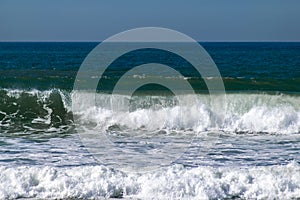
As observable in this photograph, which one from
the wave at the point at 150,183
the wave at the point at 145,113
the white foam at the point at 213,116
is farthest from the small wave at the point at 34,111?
the wave at the point at 150,183

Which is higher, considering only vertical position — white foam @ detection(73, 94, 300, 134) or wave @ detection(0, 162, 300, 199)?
white foam @ detection(73, 94, 300, 134)

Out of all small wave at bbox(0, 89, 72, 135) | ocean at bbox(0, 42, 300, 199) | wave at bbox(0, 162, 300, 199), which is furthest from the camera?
small wave at bbox(0, 89, 72, 135)

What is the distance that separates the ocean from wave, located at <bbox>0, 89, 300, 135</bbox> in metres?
0.03

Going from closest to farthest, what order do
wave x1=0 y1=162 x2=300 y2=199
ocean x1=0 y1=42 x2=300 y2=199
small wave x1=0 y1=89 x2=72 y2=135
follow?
wave x1=0 y1=162 x2=300 y2=199
ocean x1=0 y1=42 x2=300 y2=199
small wave x1=0 y1=89 x2=72 y2=135

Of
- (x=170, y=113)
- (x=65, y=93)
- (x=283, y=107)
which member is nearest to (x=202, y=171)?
(x=170, y=113)

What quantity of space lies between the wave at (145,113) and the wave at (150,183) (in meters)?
5.41

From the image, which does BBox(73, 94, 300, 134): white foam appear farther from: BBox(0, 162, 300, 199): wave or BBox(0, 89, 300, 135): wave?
BBox(0, 162, 300, 199): wave

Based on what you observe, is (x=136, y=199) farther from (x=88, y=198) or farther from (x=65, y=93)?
(x=65, y=93)

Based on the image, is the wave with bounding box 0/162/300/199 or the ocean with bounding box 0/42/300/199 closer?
the wave with bounding box 0/162/300/199

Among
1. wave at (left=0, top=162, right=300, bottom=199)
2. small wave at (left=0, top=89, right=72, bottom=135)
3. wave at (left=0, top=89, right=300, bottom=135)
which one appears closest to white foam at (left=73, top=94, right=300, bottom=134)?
wave at (left=0, top=89, right=300, bottom=135)

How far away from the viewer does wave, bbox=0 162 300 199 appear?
26.4 ft

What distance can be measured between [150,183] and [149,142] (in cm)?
418

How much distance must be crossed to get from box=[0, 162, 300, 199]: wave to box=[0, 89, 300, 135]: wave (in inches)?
213

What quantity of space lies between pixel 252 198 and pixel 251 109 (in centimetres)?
823
